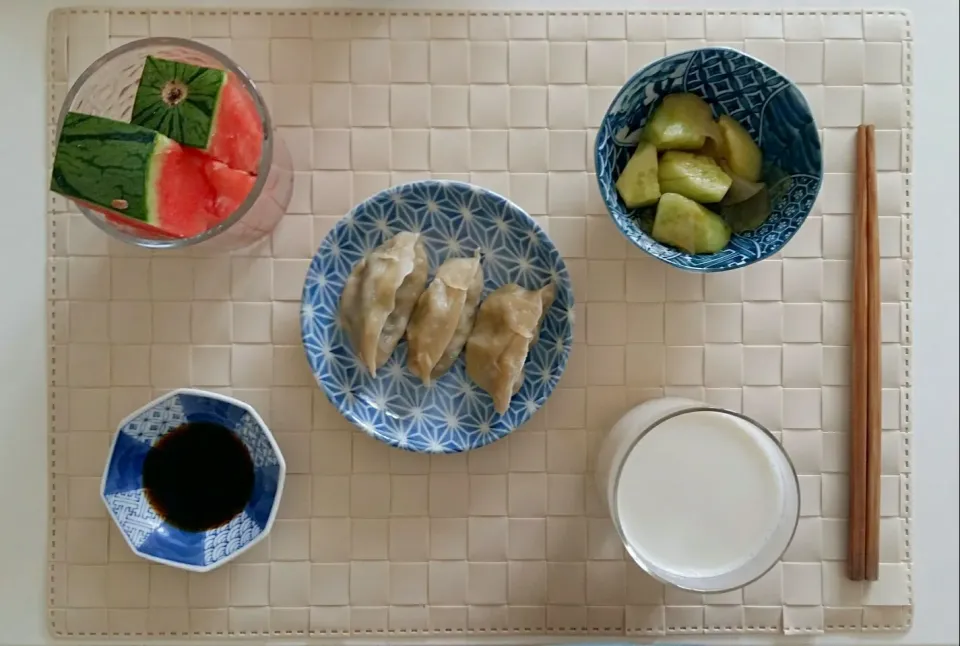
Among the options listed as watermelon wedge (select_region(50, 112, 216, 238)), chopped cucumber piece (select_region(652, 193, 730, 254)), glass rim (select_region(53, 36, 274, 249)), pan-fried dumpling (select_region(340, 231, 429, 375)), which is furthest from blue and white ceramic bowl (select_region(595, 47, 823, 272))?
watermelon wedge (select_region(50, 112, 216, 238))

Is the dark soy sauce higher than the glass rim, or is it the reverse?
the glass rim

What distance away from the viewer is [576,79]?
1.08 metres

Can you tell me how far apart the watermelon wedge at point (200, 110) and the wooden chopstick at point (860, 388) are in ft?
2.65

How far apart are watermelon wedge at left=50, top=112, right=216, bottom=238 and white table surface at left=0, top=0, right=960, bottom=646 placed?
0.23 m

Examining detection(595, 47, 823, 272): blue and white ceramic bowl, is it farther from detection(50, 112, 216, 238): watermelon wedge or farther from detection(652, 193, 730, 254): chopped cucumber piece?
detection(50, 112, 216, 238): watermelon wedge

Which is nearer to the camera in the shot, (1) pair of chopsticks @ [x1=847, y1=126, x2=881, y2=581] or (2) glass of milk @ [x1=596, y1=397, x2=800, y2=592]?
(2) glass of milk @ [x1=596, y1=397, x2=800, y2=592]

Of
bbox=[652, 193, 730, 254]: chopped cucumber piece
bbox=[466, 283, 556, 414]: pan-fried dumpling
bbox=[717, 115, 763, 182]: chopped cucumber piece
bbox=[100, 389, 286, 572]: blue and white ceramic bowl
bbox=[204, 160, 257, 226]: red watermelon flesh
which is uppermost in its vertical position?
bbox=[717, 115, 763, 182]: chopped cucumber piece

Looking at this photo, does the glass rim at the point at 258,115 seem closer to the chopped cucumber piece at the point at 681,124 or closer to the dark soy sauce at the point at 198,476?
the dark soy sauce at the point at 198,476

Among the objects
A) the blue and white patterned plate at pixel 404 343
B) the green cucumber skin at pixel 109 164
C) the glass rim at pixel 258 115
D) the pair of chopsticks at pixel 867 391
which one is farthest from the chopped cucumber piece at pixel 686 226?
the green cucumber skin at pixel 109 164

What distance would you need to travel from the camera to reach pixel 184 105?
3.02 feet

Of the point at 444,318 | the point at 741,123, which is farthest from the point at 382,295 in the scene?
the point at 741,123

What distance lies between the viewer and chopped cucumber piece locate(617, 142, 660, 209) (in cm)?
97

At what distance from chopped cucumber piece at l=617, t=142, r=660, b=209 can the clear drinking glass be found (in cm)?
44

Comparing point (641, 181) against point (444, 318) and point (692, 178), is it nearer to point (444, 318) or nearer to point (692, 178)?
point (692, 178)
